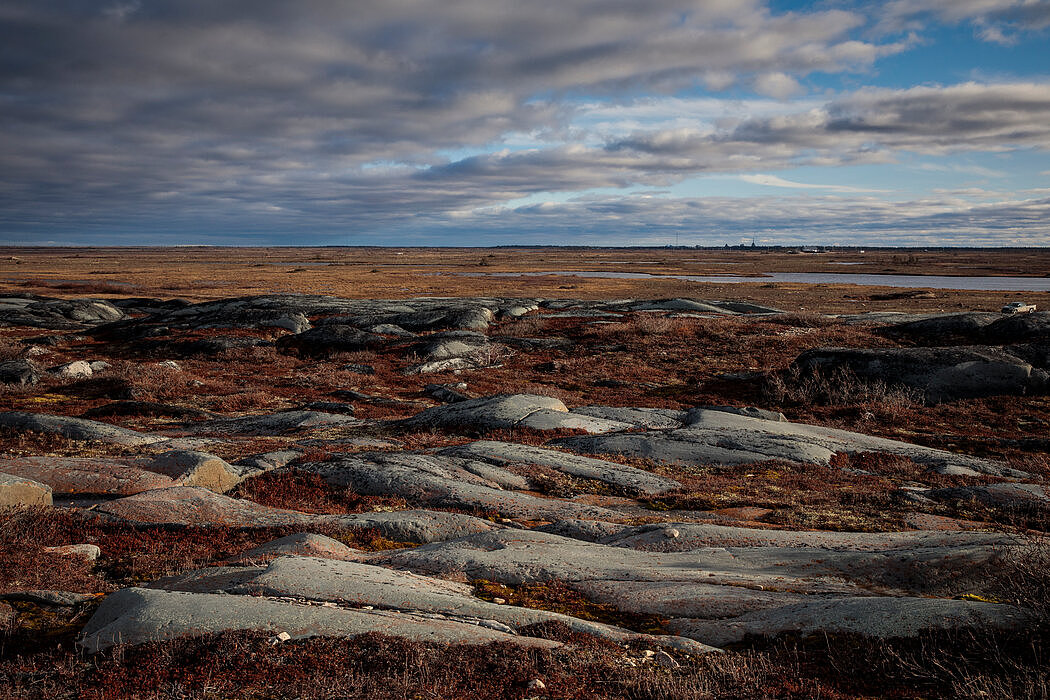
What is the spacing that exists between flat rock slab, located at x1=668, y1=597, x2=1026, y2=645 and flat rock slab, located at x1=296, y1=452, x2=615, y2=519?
476 centimetres

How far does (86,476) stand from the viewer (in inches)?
460

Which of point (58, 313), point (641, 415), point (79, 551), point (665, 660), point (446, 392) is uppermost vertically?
point (58, 313)

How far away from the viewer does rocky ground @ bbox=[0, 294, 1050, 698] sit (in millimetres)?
5457

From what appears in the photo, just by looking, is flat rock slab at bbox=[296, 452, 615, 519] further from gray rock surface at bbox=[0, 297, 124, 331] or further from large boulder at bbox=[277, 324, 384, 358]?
gray rock surface at bbox=[0, 297, 124, 331]

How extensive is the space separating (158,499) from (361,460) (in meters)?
4.10

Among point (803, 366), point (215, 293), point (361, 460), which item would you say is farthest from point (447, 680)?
point (215, 293)

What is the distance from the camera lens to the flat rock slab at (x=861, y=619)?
5.84 metres

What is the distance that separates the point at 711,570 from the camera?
8.30 m

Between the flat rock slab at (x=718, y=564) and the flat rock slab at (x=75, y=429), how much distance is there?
1072 centimetres

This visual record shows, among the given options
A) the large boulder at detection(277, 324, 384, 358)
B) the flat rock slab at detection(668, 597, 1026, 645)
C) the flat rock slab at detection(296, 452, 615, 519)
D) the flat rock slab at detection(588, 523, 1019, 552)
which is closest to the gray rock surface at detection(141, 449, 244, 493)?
the flat rock slab at detection(296, 452, 615, 519)

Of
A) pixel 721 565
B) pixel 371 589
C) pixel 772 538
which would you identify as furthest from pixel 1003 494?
pixel 371 589

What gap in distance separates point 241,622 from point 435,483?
22.3 ft

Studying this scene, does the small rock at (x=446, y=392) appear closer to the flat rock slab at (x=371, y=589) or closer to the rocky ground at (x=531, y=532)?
the rocky ground at (x=531, y=532)

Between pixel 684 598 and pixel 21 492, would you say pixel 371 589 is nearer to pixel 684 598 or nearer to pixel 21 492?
pixel 684 598
